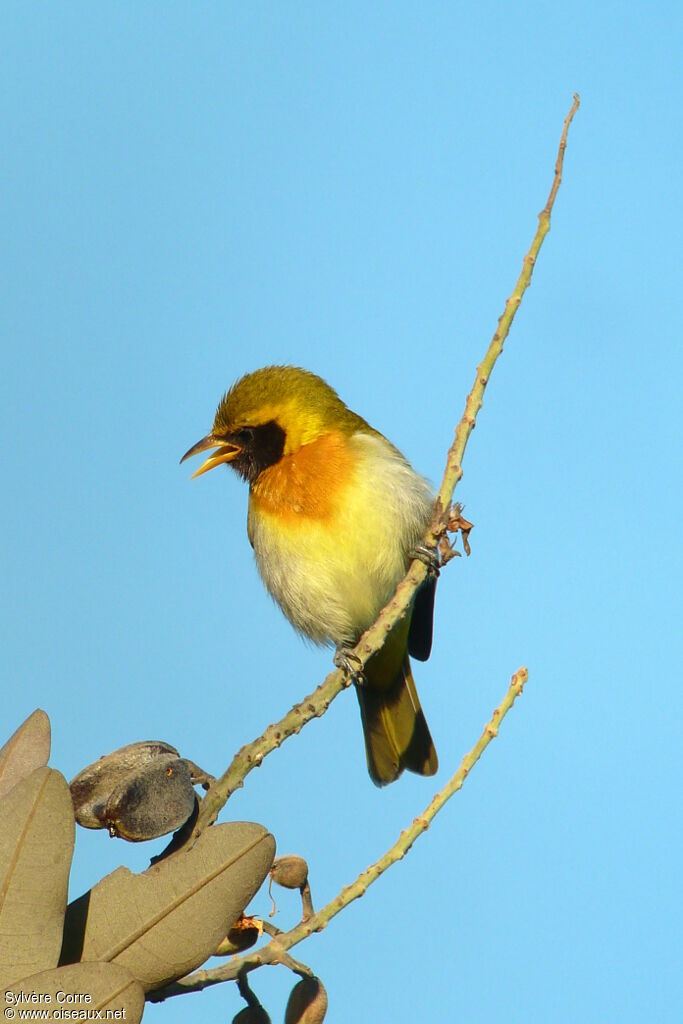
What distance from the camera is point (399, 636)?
5.77 meters

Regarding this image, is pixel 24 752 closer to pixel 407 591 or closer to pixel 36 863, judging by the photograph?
pixel 36 863

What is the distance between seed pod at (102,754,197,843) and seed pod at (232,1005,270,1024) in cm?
41

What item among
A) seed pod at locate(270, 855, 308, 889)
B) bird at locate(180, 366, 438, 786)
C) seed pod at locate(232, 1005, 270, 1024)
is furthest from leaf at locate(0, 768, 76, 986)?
bird at locate(180, 366, 438, 786)

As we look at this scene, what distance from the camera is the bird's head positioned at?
5715 millimetres

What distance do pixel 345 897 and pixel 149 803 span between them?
498mm

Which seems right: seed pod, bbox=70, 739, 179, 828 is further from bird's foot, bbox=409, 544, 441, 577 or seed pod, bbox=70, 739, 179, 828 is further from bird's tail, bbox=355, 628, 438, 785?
bird's tail, bbox=355, 628, 438, 785

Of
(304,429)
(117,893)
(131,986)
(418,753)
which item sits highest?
(304,429)

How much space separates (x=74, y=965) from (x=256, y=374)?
421 centimetres

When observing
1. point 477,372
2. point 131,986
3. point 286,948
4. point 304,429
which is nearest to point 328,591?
point 304,429

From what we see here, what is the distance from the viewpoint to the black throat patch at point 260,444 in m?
5.71

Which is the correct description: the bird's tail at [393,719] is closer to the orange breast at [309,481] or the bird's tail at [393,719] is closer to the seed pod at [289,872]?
the orange breast at [309,481]

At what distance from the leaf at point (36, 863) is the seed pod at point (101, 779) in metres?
0.31

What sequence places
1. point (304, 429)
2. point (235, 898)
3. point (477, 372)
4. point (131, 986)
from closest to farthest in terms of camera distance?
point (131, 986), point (235, 898), point (477, 372), point (304, 429)

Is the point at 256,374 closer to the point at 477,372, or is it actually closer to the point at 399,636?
the point at 399,636
